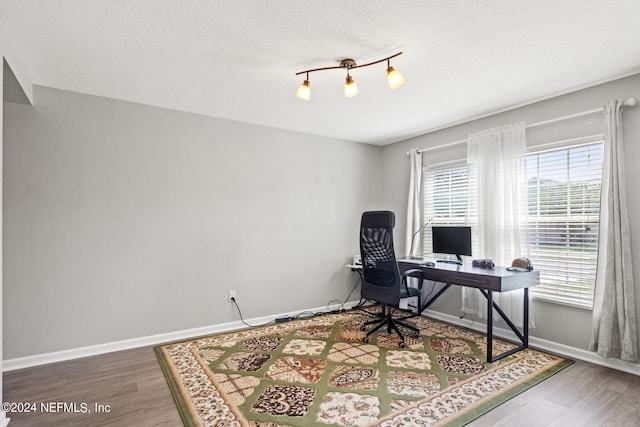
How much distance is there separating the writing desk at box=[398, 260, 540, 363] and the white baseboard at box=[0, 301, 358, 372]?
2.13 metres

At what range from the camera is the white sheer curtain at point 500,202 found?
336 centimetres

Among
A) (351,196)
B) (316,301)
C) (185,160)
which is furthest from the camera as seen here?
(351,196)

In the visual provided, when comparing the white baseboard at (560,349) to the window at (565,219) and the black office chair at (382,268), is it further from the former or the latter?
the black office chair at (382,268)

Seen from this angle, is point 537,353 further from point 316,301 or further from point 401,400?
point 316,301

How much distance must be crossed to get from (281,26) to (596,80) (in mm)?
2773

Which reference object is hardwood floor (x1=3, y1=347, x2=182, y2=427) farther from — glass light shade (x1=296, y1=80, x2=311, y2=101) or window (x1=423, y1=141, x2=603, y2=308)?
window (x1=423, y1=141, x2=603, y2=308)

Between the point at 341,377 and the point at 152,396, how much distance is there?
1.39 meters

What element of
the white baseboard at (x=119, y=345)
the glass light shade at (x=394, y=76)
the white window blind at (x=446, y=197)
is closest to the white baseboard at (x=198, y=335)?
the white baseboard at (x=119, y=345)

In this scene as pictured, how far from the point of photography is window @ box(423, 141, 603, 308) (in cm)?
292

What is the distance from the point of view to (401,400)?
2230 mm

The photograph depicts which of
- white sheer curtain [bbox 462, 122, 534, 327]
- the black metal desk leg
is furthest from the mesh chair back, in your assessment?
white sheer curtain [bbox 462, 122, 534, 327]

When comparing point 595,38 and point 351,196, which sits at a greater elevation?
point 595,38

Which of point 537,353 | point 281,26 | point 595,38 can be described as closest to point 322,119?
point 281,26

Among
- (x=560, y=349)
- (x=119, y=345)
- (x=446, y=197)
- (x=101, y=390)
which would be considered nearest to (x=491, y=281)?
(x=560, y=349)
